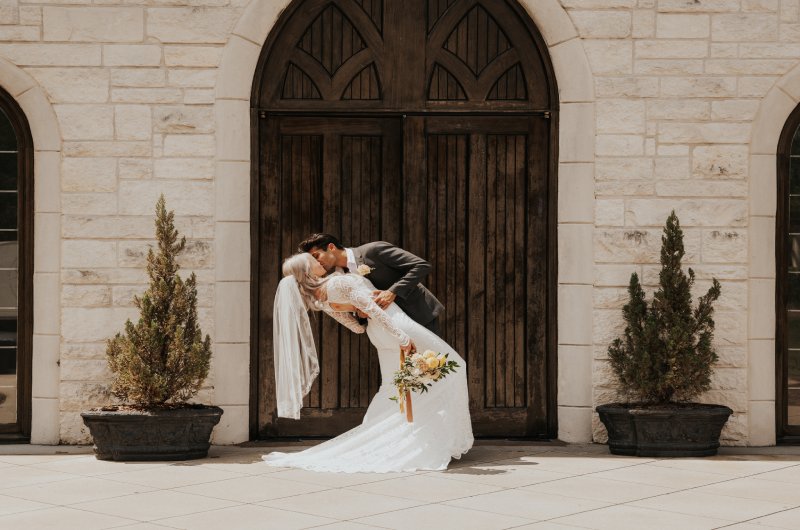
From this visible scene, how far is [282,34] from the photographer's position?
30.5 ft

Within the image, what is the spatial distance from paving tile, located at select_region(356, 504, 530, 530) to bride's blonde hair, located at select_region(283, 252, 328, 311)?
2126 mm

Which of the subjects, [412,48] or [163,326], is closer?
[163,326]

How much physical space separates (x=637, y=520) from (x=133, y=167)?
4684mm

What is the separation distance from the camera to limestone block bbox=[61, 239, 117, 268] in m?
9.03

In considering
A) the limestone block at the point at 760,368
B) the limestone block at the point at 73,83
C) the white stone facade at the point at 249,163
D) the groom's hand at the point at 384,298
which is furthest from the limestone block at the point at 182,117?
the limestone block at the point at 760,368

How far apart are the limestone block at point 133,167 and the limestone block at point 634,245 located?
340 centimetres

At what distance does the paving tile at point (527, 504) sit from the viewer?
6.52 meters

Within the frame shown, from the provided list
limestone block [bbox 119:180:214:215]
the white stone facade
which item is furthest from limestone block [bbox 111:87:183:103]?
limestone block [bbox 119:180:214:215]

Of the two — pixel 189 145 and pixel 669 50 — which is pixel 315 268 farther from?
pixel 669 50

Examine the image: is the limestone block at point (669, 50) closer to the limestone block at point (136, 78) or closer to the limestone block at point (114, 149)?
the limestone block at point (136, 78)

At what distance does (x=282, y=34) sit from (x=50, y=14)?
1.71 metres

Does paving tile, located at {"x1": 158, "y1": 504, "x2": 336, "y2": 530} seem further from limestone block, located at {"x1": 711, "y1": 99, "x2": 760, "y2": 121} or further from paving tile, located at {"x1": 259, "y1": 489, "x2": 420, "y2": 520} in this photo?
limestone block, located at {"x1": 711, "y1": 99, "x2": 760, "y2": 121}

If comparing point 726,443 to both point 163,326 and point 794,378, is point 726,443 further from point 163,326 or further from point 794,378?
point 163,326

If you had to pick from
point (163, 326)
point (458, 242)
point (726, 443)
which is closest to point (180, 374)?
point (163, 326)
